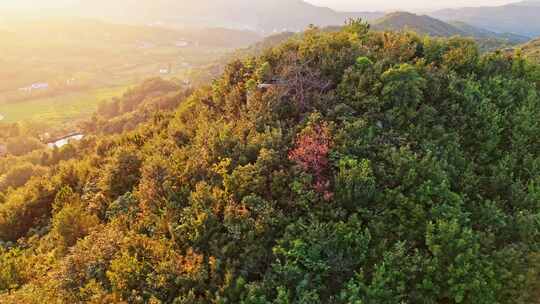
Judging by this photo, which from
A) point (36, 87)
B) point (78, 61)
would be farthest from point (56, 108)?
point (78, 61)

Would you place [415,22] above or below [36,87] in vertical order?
above

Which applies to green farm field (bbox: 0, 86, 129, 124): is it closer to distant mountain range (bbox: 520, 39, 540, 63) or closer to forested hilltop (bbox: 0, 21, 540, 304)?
forested hilltop (bbox: 0, 21, 540, 304)

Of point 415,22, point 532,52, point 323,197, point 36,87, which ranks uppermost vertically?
point 415,22

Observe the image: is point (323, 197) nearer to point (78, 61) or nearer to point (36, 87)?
point (36, 87)

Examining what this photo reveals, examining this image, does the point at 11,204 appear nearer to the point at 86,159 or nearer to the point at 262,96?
the point at 86,159

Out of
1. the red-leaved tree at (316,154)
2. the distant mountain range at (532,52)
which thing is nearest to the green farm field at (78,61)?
the distant mountain range at (532,52)

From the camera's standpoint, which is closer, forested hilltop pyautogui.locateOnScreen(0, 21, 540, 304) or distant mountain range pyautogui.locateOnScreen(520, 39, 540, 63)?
forested hilltop pyautogui.locateOnScreen(0, 21, 540, 304)

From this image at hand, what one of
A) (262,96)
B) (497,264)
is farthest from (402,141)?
(262,96)

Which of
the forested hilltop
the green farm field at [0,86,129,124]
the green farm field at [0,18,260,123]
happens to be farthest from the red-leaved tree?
the green farm field at [0,18,260,123]

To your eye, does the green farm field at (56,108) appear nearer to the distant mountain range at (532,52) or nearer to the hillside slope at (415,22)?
the distant mountain range at (532,52)

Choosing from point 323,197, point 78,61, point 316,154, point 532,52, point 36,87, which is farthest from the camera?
point 78,61
